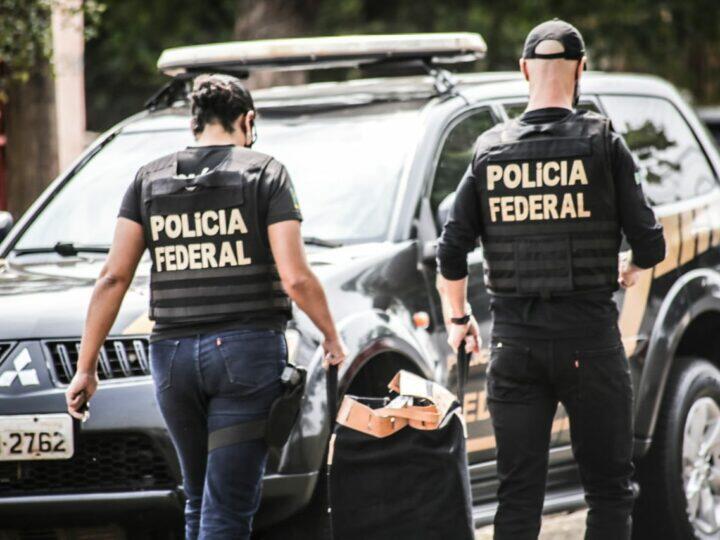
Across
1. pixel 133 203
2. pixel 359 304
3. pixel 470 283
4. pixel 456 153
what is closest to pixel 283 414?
pixel 133 203

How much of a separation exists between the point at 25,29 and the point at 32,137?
102 centimetres

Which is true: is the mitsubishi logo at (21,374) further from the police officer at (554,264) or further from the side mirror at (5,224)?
the police officer at (554,264)

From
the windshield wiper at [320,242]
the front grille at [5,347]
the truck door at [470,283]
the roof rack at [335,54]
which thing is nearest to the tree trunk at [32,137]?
the roof rack at [335,54]

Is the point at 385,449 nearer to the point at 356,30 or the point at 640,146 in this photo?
the point at 640,146

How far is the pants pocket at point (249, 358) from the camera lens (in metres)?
4.58

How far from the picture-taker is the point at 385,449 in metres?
4.89

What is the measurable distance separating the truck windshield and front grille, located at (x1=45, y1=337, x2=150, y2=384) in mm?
994

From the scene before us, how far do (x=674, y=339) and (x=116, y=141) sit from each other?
2.37 meters

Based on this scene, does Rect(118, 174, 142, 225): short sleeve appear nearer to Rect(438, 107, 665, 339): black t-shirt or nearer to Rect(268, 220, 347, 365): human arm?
Rect(268, 220, 347, 365): human arm

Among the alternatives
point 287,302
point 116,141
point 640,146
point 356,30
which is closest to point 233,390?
point 287,302

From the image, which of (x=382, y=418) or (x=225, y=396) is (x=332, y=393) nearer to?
(x=382, y=418)

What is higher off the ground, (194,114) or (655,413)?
(194,114)

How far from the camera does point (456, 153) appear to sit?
633 centimetres

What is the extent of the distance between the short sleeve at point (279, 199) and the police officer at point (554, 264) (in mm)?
540
